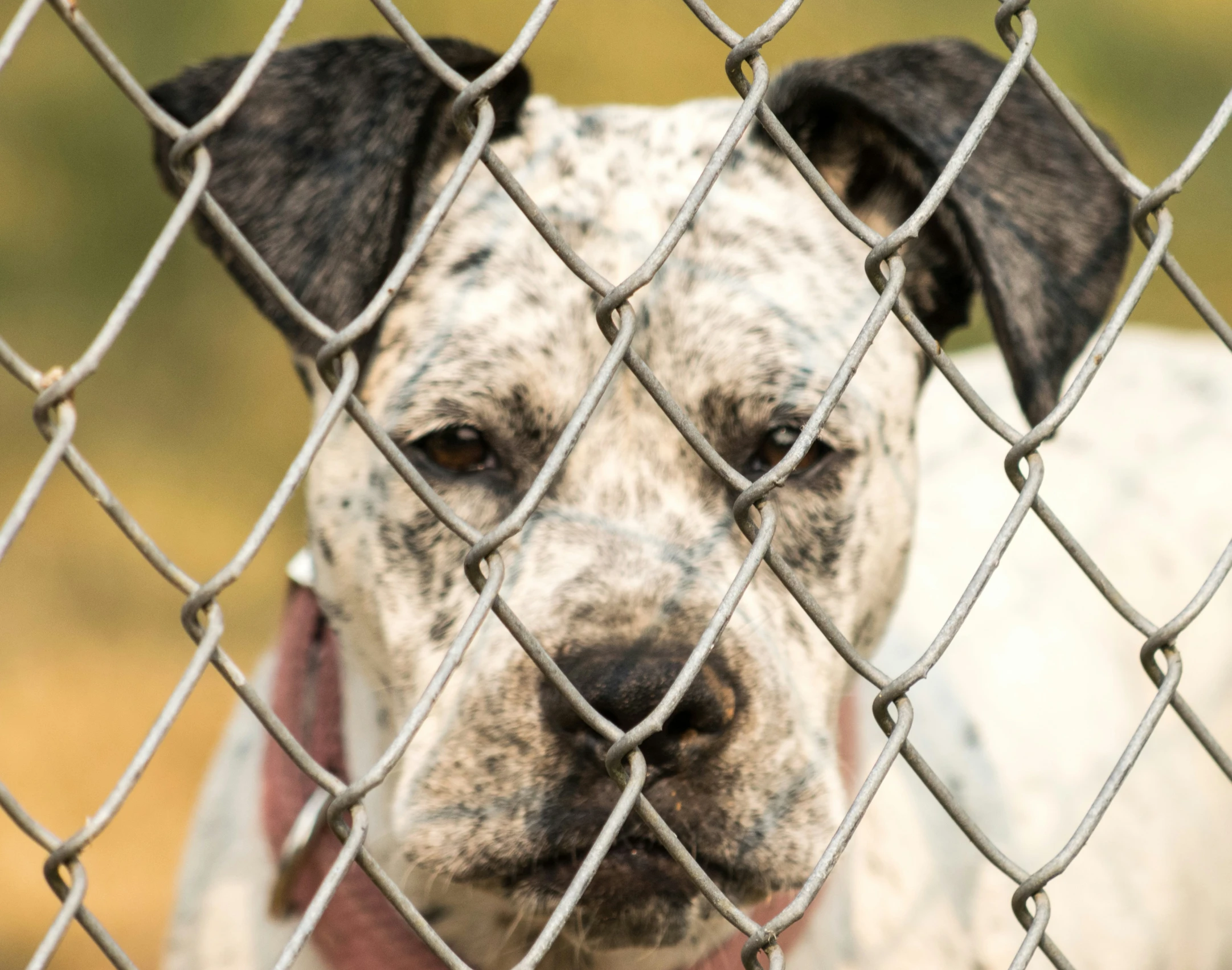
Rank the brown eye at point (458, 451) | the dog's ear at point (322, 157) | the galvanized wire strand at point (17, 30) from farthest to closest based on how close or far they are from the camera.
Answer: the brown eye at point (458, 451) → the dog's ear at point (322, 157) → the galvanized wire strand at point (17, 30)

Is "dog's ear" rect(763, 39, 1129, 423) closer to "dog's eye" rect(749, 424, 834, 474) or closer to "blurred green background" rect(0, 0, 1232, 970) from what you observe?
"dog's eye" rect(749, 424, 834, 474)

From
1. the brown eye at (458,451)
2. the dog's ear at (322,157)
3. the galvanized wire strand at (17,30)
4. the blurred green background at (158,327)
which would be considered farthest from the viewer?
the blurred green background at (158,327)

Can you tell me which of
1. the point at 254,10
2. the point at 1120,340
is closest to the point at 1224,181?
the point at 1120,340

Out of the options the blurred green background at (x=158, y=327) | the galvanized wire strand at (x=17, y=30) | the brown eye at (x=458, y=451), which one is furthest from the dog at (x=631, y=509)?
the blurred green background at (x=158, y=327)

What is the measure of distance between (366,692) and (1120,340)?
248cm

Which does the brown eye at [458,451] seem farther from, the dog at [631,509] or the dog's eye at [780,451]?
the dog's eye at [780,451]

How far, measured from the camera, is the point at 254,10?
6141mm

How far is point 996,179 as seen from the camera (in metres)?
2.15

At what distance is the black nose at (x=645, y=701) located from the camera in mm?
1567

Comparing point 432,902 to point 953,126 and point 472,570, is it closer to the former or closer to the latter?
point 472,570

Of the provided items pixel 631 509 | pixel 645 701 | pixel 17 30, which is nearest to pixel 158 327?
pixel 631 509

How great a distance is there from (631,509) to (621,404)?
16 centimetres

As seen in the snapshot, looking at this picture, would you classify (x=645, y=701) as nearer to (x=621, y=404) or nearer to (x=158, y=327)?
(x=621, y=404)

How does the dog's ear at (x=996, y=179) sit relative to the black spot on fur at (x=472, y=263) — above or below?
above
